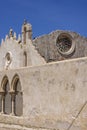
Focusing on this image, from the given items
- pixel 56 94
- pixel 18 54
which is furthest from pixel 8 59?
pixel 56 94

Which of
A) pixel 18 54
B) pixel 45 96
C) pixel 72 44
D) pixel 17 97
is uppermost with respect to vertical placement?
pixel 72 44

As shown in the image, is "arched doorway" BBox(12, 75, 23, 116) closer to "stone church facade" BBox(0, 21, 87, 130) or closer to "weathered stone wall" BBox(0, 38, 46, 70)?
"stone church facade" BBox(0, 21, 87, 130)

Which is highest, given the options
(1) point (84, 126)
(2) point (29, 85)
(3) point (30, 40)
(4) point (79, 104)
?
(3) point (30, 40)

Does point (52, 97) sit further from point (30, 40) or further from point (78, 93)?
point (30, 40)

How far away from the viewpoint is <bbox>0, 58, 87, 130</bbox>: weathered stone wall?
1033cm

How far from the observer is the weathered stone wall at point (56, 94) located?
10.3 metres

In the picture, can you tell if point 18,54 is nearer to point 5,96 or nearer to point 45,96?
point 5,96

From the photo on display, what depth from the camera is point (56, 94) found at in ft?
38.1

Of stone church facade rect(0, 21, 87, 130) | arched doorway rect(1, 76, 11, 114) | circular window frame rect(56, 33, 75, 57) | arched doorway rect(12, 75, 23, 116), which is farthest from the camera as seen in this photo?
circular window frame rect(56, 33, 75, 57)

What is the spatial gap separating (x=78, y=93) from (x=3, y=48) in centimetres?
2016

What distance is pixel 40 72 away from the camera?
41.8ft

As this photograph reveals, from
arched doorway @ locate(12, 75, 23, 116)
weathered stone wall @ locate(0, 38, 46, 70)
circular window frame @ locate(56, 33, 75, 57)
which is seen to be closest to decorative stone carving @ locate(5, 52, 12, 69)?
weathered stone wall @ locate(0, 38, 46, 70)

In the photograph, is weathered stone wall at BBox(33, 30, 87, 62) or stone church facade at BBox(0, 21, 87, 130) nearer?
stone church facade at BBox(0, 21, 87, 130)

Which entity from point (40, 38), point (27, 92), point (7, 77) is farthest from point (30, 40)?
point (27, 92)
